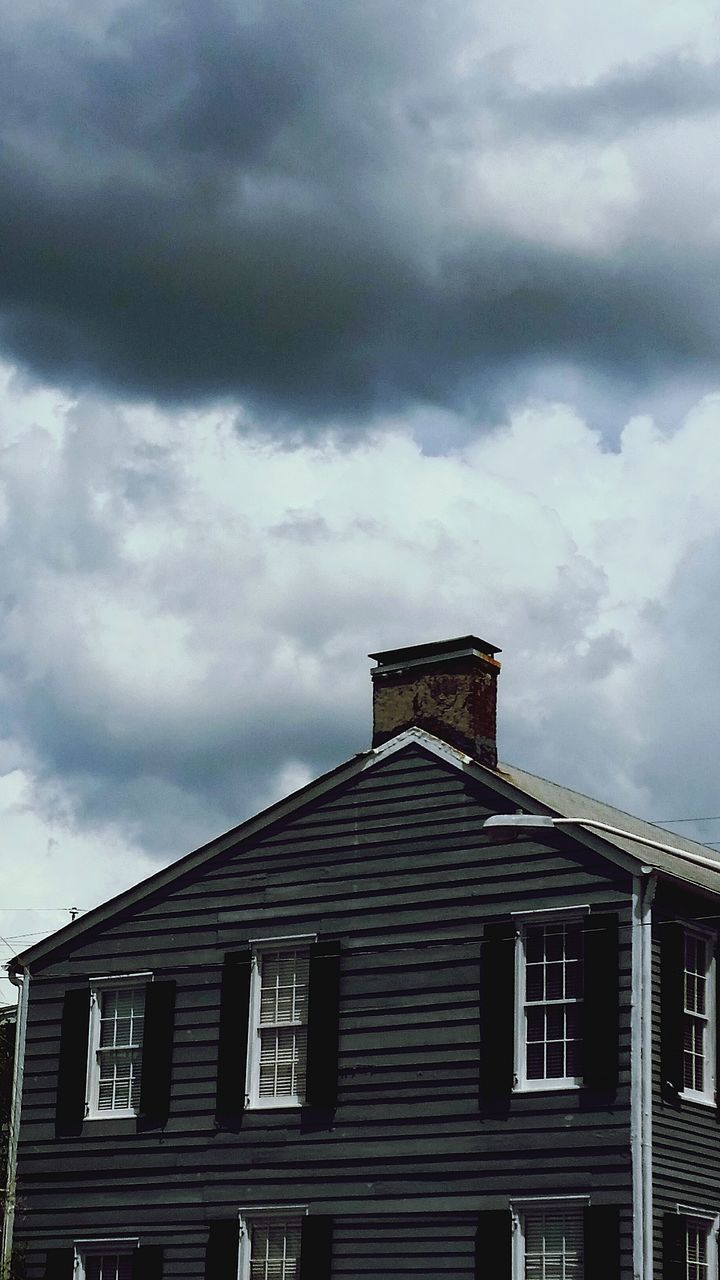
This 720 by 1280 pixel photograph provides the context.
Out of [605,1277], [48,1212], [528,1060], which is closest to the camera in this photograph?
[605,1277]

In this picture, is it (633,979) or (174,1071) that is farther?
(174,1071)

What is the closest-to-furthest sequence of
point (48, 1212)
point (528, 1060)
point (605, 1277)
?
point (605, 1277) < point (528, 1060) < point (48, 1212)

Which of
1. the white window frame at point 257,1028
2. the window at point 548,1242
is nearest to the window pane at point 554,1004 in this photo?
the window at point 548,1242

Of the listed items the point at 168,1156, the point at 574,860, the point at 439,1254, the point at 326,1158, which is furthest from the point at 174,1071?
the point at 574,860

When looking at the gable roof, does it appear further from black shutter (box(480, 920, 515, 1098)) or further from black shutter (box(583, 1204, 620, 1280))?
black shutter (box(583, 1204, 620, 1280))

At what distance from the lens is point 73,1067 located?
29.8m

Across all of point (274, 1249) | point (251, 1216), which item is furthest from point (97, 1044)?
point (274, 1249)

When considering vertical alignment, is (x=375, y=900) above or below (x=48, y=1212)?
above

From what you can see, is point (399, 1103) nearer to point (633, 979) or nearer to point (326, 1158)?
point (326, 1158)

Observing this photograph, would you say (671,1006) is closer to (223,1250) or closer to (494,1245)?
(494,1245)

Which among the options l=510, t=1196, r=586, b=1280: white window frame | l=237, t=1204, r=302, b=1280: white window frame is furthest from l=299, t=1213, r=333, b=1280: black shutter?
l=510, t=1196, r=586, b=1280: white window frame

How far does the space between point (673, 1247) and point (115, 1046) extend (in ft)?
31.0

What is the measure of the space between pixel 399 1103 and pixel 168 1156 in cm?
406

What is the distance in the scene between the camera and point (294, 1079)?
27.7 metres
